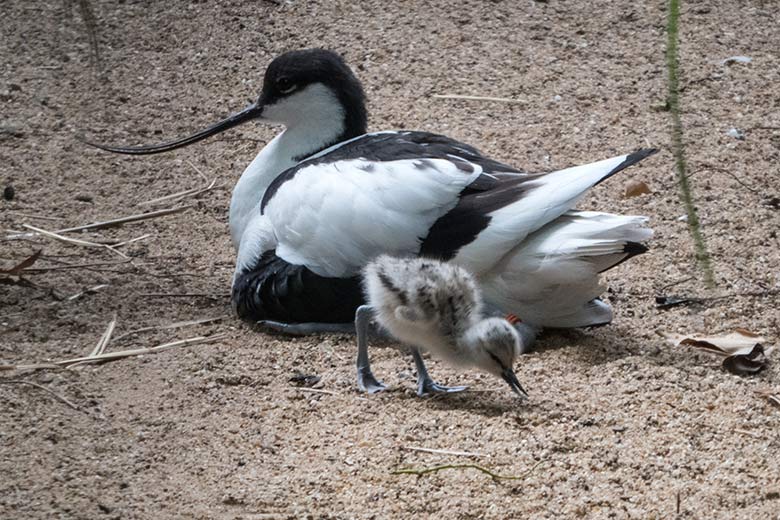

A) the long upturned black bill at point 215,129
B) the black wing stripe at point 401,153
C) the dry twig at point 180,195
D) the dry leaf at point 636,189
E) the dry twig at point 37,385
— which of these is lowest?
the dry twig at point 180,195

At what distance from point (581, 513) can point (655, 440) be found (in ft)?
1.42

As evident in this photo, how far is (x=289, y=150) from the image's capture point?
4406 millimetres

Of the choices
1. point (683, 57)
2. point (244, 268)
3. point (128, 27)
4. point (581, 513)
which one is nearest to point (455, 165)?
point (244, 268)

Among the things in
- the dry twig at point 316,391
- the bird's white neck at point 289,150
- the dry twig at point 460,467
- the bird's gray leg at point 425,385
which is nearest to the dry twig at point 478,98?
the bird's white neck at point 289,150

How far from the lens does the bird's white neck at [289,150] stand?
4340 millimetres

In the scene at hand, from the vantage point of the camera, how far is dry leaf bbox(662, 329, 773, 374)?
3.40m

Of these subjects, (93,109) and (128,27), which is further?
(128,27)

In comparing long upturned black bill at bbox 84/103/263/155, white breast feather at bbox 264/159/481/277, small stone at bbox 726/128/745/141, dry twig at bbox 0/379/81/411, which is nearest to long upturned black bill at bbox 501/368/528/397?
white breast feather at bbox 264/159/481/277

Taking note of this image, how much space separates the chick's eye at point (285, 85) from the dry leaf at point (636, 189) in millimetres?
1481

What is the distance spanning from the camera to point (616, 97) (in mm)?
5473

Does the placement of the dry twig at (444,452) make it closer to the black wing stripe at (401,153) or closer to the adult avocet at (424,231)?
the adult avocet at (424,231)

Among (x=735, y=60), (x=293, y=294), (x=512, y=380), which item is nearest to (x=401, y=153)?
(x=293, y=294)

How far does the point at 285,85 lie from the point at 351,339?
112cm

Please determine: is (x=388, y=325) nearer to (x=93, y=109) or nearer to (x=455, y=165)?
(x=455, y=165)
